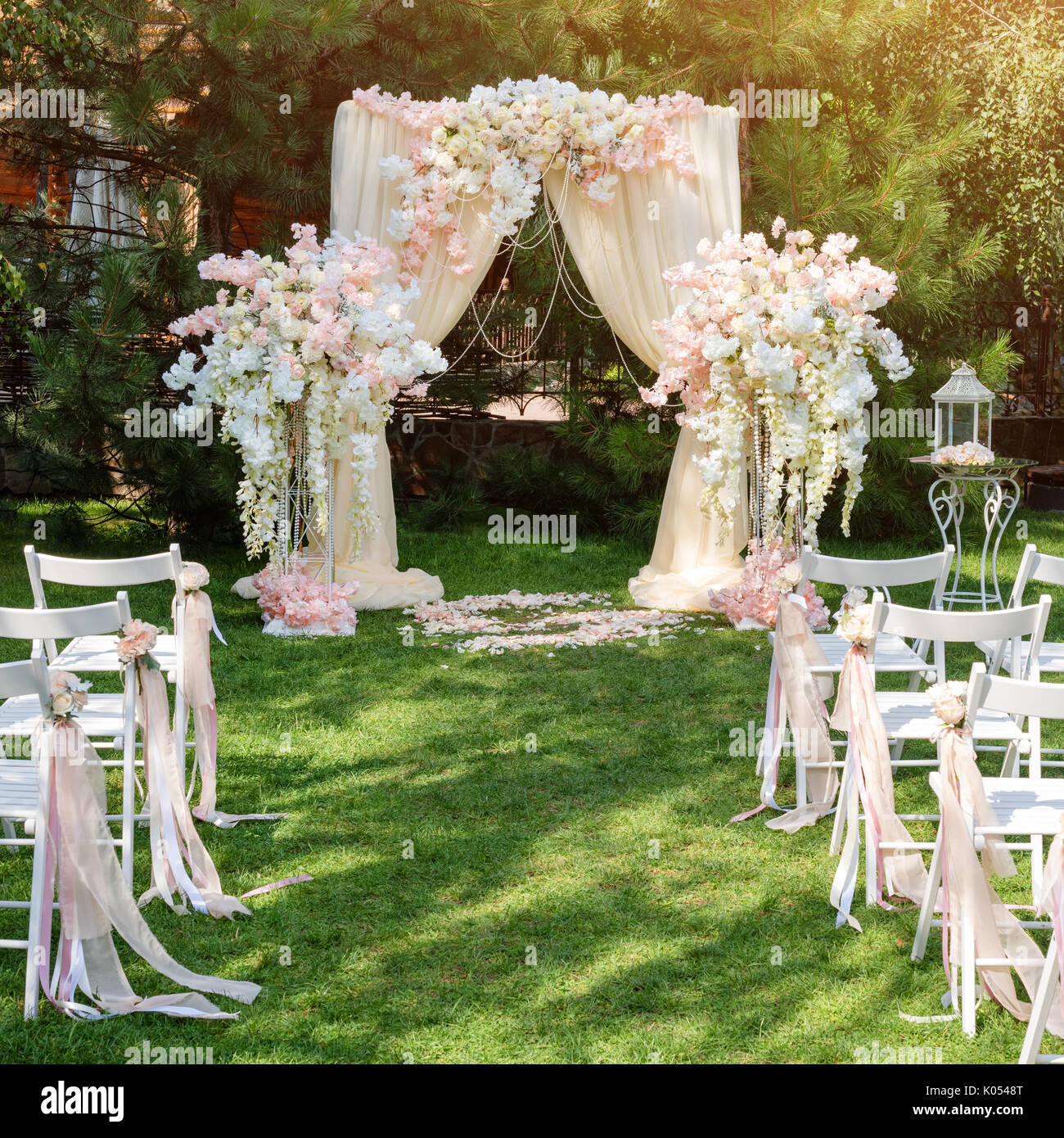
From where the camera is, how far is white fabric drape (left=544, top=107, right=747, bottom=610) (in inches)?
318

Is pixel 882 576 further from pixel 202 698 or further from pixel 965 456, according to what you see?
pixel 965 456

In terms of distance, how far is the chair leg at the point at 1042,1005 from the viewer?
2.74 m

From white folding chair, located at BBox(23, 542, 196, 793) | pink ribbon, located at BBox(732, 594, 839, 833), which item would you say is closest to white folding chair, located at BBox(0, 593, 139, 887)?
white folding chair, located at BBox(23, 542, 196, 793)

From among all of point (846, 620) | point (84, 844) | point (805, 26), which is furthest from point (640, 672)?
point (805, 26)

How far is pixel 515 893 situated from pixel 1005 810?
1442 millimetres

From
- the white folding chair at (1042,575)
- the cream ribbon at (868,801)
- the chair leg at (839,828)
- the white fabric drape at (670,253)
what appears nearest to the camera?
the cream ribbon at (868,801)

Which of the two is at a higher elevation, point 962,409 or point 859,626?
point 962,409

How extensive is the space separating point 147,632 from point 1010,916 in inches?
94.6

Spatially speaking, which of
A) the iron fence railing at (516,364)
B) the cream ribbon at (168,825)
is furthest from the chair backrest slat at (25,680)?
the iron fence railing at (516,364)

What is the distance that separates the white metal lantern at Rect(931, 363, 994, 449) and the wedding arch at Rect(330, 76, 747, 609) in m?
1.30

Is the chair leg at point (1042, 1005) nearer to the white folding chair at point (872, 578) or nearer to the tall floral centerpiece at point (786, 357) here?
the white folding chair at point (872, 578)

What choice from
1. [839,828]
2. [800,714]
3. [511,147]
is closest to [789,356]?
[511,147]

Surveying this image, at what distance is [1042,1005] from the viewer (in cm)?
276

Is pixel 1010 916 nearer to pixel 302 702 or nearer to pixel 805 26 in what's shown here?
pixel 302 702
